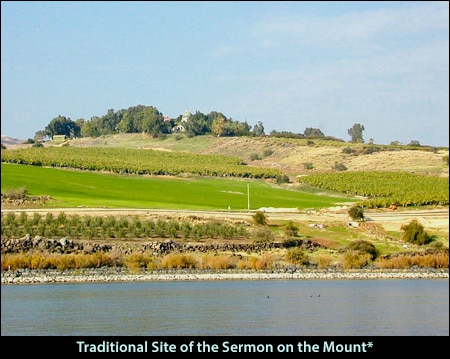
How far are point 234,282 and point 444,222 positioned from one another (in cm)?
1434

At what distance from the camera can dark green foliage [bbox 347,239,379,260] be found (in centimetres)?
4430

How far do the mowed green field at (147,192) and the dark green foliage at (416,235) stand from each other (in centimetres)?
1487

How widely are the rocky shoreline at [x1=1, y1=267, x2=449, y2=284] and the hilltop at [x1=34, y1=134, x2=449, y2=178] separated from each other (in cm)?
3266

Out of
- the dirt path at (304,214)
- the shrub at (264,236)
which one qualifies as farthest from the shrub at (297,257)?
the dirt path at (304,214)

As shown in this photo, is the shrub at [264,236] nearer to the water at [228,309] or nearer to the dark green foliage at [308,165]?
the water at [228,309]

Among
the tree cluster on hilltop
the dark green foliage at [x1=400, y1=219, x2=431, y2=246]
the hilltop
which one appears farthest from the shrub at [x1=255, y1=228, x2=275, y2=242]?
the tree cluster on hilltop

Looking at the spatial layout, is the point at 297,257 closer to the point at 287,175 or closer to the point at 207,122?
the point at 287,175

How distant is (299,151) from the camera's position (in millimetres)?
110812

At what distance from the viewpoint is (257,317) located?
24.5m

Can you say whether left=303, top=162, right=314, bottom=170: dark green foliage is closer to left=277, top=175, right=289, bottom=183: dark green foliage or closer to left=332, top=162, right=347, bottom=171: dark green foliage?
left=332, top=162, right=347, bottom=171: dark green foliage

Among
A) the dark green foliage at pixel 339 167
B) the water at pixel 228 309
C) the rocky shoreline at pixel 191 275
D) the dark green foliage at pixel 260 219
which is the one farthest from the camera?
the dark green foliage at pixel 339 167

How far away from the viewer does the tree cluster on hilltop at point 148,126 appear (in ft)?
443
